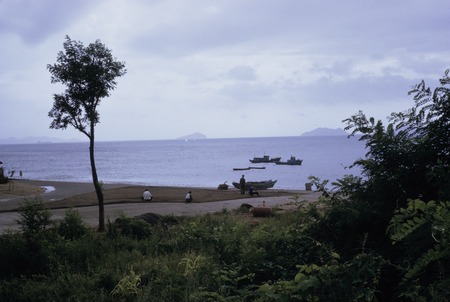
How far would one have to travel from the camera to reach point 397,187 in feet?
15.8

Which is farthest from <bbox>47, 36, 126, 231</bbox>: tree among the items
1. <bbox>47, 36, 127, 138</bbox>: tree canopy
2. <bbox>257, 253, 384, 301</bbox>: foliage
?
<bbox>257, 253, 384, 301</bbox>: foliage

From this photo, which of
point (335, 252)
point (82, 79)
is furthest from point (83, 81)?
point (335, 252)

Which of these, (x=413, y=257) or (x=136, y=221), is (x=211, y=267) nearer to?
(x=413, y=257)

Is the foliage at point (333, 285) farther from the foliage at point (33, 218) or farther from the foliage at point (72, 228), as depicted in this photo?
the foliage at point (72, 228)

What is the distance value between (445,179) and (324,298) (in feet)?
4.96

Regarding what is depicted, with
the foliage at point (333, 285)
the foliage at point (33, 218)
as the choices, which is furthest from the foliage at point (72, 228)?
the foliage at point (333, 285)

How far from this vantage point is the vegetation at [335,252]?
3.21 metres

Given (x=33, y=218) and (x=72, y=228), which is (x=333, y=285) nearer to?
(x=33, y=218)

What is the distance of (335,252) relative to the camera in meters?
4.61

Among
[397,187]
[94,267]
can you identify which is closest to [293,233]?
[397,187]

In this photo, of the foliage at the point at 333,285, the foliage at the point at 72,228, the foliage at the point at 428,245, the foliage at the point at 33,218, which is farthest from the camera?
the foliage at the point at 72,228

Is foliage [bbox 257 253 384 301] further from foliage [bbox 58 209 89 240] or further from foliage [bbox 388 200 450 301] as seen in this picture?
foliage [bbox 58 209 89 240]

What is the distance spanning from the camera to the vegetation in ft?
10.5

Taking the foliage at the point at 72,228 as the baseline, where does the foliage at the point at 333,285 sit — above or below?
above
